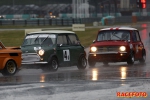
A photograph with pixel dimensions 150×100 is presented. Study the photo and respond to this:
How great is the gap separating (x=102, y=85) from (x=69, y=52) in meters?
7.33

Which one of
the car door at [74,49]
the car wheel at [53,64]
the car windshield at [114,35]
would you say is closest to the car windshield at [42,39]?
the car wheel at [53,64]

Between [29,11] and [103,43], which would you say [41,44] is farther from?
[29,11]

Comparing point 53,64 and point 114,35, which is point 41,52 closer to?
point 53,64

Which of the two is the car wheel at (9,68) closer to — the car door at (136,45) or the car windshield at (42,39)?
the car windshield at (42,39)

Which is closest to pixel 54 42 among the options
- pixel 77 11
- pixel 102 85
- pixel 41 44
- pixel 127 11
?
pixel 41 44

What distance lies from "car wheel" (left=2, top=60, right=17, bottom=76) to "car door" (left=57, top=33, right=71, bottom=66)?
2.33 meters

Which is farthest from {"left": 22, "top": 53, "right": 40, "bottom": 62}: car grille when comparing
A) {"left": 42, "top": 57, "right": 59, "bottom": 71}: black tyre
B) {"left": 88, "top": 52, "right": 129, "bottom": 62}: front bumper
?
{"left": 88, "top": 52, "right": 129, "bottom": 62}: front bumper

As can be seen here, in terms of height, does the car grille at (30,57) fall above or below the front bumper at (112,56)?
above

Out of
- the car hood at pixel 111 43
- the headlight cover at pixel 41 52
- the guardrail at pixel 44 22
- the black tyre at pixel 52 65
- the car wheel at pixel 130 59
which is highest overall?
the headlight cover at pixel 41 52

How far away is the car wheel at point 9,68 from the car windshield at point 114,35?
240 inches

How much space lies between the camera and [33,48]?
789 inches

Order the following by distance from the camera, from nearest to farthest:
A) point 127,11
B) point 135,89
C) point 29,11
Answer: point 135,89 < point 127,11 < point 29,11

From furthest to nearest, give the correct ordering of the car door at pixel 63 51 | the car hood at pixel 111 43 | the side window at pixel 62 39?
the car hood at pixel 111 43, the side window at pixel 62 39, the car door at pixel 63 51

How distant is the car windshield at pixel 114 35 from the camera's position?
76.9 ft
